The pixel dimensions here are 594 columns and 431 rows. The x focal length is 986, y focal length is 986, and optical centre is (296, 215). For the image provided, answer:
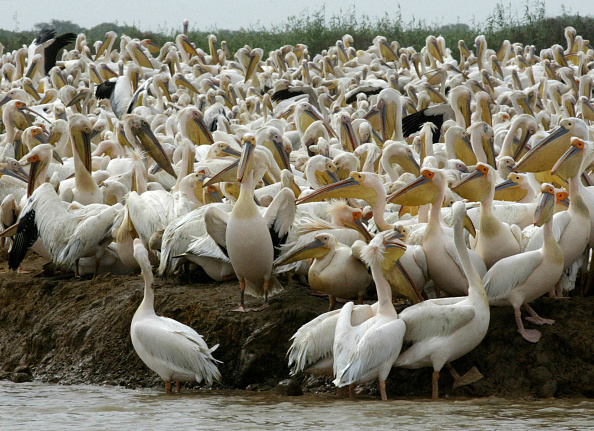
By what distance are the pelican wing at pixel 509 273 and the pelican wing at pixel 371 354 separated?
2.31 feet

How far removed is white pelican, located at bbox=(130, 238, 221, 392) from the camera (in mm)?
5211

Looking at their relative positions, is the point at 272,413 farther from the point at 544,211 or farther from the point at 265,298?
the point at 544,211

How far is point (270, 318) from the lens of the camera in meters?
5.55

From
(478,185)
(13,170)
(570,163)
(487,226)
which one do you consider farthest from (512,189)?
(13,170)

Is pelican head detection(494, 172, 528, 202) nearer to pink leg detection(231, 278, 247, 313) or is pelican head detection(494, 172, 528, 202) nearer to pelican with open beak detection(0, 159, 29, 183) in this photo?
pink leg detection(231, 278, 247, 313)

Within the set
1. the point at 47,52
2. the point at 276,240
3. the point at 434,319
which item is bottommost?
the point at 434,319

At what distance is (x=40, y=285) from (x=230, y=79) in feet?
34.7

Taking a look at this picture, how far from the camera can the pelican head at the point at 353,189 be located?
244 inches

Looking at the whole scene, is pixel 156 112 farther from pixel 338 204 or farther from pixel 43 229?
pixel 338 204

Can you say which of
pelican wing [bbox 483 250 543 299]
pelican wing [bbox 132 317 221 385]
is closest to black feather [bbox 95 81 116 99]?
pelican wing [bbox 132 317 221 385]

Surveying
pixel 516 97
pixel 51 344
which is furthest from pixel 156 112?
pixel 51 344

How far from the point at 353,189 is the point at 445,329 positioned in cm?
158

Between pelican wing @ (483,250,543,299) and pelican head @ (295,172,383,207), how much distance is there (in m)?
1.17

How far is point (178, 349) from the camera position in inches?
205
